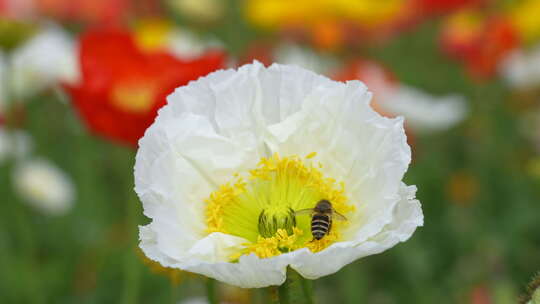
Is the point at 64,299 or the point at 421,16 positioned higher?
the point at 421,16

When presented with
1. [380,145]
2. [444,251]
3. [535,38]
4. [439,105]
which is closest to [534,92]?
[535,38]

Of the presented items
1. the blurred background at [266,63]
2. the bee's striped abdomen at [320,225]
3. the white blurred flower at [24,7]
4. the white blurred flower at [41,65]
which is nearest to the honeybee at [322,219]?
the bee's striped abdomen at [320,225]

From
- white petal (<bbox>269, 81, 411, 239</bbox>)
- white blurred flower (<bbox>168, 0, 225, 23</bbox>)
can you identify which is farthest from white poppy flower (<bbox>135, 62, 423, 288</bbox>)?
white blurred flower (<bbox>168, 0, 225, 23</bbox>)

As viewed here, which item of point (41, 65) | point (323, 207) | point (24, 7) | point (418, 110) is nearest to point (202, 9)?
point (24, 7)

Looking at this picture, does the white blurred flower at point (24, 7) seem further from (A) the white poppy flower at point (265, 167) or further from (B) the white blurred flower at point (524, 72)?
(A) the white poppy flower at point (265, 167)

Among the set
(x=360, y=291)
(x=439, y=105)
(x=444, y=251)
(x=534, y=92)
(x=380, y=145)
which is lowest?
(x=380, y=145)

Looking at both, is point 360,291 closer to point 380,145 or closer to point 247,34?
point 380,145

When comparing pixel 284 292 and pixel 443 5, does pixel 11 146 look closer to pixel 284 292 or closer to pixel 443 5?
pixel 443 5

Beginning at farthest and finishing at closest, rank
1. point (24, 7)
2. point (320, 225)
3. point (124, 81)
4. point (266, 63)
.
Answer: point (24, 7) → point (266, 63) → point (124, 81) → point (320, 225)
